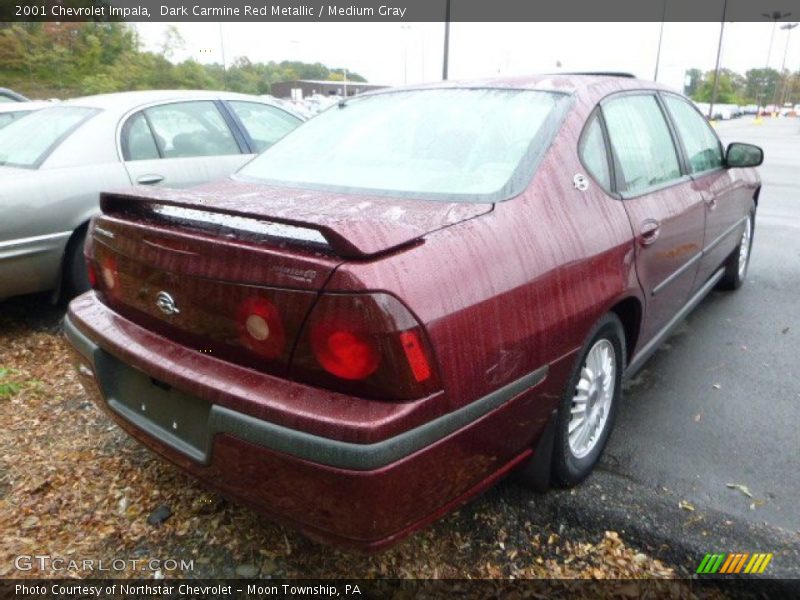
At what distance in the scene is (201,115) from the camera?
472 centimetres

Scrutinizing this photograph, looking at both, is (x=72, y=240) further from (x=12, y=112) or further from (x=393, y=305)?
(x=393, y=305)

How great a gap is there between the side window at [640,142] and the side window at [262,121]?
2.82 m

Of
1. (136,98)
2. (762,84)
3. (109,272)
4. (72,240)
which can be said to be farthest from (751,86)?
(109,272)

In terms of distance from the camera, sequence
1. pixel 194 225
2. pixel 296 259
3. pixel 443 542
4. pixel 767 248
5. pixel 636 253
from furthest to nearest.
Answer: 1. pixel 767 248
2. pixel 636 253
3. pixel 443 542
4. pixel 194 225
5. pixel 296 259

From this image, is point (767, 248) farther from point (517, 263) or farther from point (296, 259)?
point (296, 259)

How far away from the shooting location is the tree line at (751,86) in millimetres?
81438

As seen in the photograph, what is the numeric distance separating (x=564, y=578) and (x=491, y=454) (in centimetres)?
53

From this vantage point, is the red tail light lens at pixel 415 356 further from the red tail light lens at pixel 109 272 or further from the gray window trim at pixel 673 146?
the gray window trim at pixel 673 146

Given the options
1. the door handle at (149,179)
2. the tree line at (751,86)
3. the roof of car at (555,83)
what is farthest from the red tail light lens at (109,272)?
the tree line at (751,86)

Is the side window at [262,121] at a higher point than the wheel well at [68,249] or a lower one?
higher

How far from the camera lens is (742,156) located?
3693 mm

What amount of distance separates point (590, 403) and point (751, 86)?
380 feet

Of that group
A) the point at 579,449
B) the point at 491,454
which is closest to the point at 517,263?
the point at 491,454

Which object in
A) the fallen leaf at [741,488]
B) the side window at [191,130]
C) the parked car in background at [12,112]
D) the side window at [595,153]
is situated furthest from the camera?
the parked car in background at [12,112]
